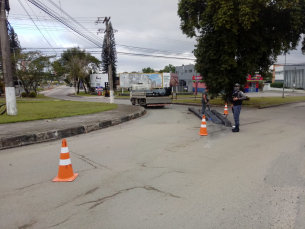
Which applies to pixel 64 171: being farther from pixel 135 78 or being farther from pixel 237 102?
pixel 135 78

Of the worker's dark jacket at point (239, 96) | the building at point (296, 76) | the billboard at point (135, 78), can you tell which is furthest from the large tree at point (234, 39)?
the building at point (296, 76)

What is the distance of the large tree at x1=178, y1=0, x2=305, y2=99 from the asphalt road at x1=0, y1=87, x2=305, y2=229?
12655mm

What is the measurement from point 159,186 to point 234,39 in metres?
17.0

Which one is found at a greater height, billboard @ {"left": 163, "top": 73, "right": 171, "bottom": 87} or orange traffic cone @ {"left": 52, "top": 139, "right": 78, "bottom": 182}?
billboard @ {"left": 163, "top": 73, "right": 171, "bottom": 87}

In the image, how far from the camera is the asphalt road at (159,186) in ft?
10.3

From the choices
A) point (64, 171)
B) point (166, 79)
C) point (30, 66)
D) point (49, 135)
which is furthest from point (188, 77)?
point (64, 171)

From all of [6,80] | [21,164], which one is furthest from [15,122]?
[21,164]

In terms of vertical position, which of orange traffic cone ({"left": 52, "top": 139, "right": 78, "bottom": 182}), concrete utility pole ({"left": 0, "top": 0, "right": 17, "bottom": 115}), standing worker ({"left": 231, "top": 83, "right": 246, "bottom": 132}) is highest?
concrete utility pole ({"left": 0, "top": 0, "right": 17, "bottom": 115})

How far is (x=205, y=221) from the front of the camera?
3072 millimetres

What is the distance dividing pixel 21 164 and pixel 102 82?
53299mm

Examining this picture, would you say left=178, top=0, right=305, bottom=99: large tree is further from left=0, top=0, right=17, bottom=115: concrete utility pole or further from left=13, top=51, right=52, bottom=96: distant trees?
left=13, top=51, right=52, bottom=96: distant trees

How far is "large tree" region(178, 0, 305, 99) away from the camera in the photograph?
1750 centimetres

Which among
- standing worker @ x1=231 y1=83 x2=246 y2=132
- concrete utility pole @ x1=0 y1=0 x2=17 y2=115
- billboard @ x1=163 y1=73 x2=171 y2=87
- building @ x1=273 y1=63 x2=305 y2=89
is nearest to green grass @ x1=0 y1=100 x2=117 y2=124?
concrete utility pole @ x1=0 y1=0 x2=17 y2=115

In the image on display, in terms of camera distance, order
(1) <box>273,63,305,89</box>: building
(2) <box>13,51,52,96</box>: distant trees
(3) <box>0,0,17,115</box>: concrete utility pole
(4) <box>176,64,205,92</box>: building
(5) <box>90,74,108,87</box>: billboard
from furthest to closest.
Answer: (1) <box>273,63,305,89</box>: building < (4) <box>176,64,205,92</box>: building < (5) <box>90,74,108,87</box>: billboard < (2) <box>13,51,52,96</box>: distant trees < (3) <box>0,0,17,115</box>: concrete utility pole
